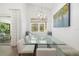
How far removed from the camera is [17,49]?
225 centimetres

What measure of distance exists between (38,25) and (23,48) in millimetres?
467

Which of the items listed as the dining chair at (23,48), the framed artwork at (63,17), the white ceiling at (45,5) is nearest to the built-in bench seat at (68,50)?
the framed artwork at (63,17)

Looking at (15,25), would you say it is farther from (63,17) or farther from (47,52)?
(63,17)

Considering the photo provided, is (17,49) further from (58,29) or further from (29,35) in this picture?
(58,29)

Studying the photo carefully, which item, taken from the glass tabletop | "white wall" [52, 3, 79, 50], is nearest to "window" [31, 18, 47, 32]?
the glass tabletop

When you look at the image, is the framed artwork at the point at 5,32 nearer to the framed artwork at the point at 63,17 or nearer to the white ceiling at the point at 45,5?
the white ceiling at the point at 45,5

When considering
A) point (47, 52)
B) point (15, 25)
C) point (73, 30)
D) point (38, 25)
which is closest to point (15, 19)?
point (15, 25)

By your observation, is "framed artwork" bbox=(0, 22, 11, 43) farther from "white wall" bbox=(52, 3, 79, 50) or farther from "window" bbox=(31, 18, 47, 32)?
"white wall" bbox=(52, 3, 79, 50)

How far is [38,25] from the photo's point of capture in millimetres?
2260

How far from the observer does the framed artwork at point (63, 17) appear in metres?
2.16

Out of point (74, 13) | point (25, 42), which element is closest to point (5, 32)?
point (25, 42)

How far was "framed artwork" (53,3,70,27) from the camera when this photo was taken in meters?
2.16

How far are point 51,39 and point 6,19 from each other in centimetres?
83

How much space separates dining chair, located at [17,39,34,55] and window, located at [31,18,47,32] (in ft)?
0.91
